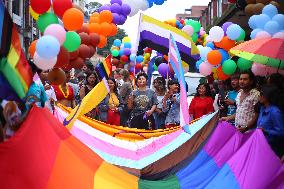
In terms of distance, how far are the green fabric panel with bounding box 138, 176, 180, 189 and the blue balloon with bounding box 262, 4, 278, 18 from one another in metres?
3.04

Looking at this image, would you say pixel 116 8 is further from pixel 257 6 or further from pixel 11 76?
pixel 11 76

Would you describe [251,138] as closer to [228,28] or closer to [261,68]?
[261,68]

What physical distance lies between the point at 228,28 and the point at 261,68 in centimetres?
147

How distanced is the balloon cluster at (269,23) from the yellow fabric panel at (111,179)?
3268 millimetres

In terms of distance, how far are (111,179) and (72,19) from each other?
2.28 metres

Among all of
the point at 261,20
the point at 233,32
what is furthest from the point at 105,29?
the point at 261,20

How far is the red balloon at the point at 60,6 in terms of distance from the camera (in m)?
5.90

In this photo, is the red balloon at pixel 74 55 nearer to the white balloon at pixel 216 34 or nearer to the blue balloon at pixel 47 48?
the blue balloon at pixel 47 48

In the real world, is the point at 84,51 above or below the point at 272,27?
below

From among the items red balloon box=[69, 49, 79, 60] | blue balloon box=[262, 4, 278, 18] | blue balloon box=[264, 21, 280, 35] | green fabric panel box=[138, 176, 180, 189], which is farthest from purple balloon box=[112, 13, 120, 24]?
green fabric panel box=[138, 176, 180, 189]

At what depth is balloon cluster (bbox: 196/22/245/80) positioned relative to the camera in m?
8.70

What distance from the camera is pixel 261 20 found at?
7.43m

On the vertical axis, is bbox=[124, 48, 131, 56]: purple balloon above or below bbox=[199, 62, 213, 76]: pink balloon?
above

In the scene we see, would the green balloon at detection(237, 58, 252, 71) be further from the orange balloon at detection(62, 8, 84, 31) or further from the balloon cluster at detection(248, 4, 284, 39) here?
the orange balloon at detection(62, 8, 84, 31)
